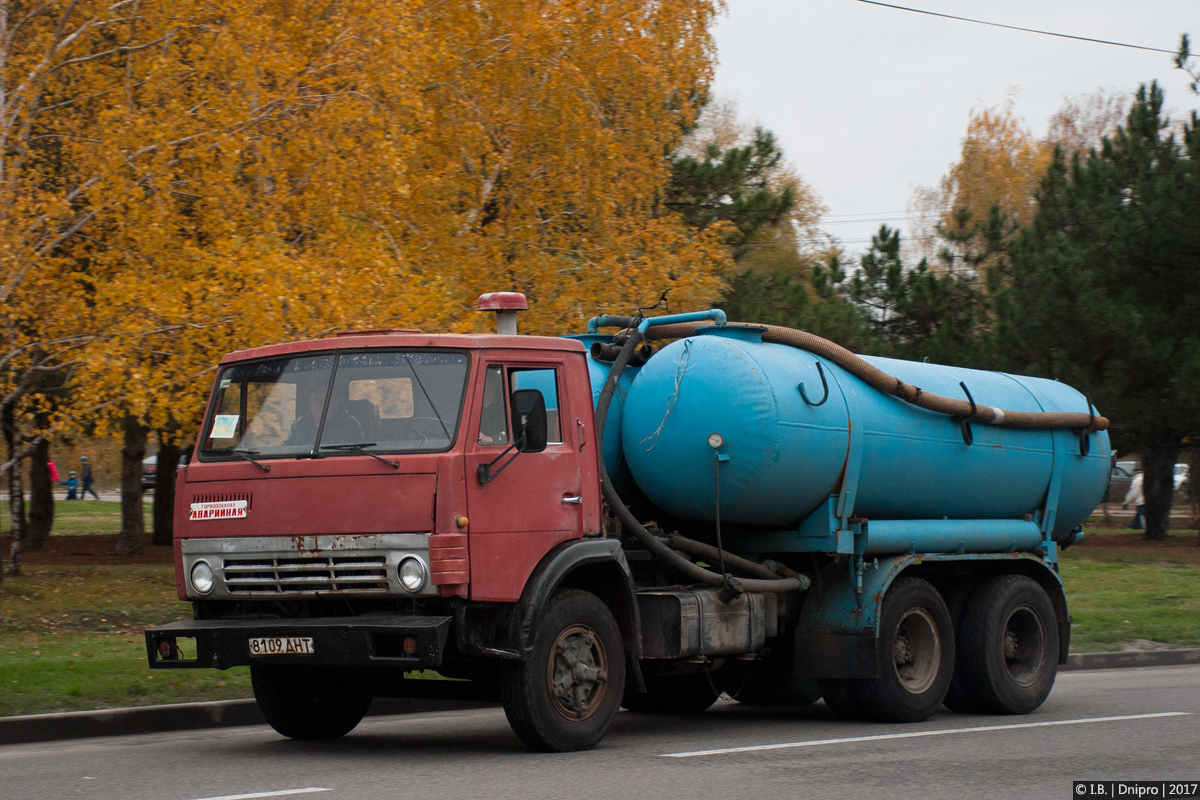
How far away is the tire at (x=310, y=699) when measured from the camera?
913 centimetres

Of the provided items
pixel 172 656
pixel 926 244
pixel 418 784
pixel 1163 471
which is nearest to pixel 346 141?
pixel 172 656

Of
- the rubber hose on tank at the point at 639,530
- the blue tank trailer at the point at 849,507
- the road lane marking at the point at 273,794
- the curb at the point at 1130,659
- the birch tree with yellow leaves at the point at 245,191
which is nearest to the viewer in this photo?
the road lane marking at the point at 273,794

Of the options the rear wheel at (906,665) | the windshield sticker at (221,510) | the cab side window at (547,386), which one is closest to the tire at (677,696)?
the rear wheel at (906,665)

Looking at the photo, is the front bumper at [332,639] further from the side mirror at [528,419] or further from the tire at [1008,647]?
the tire at [1008,647]

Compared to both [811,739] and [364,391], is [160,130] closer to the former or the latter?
[364,391]

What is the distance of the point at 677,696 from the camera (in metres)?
11.5

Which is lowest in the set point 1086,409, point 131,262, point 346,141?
point 1086,409

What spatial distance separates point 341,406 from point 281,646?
138 cm

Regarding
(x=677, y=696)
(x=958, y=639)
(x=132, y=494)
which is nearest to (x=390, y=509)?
(x=677, y=696)

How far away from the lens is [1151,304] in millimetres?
30984

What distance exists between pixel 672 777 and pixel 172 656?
3004 millimetres

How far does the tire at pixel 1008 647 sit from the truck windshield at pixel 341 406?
515cm

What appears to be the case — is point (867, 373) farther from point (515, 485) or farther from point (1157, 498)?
point (1157, 498)

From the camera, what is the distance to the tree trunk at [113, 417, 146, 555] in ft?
91.1
